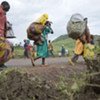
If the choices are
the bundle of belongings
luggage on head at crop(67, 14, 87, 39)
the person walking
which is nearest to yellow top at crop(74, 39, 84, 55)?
luggage on head at crop(67, 14, 87, 39)

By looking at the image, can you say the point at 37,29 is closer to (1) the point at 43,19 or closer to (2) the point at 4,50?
(1) the point at 43,19

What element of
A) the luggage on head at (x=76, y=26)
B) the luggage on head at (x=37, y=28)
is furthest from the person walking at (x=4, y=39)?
the luggage on head at (x=76, y=26)

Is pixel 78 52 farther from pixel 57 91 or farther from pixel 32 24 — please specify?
pixel 57 91

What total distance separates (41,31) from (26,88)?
273 inches

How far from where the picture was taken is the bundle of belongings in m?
13.6

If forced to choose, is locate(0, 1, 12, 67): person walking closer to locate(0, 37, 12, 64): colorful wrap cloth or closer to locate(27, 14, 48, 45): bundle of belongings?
locate(0, 37, 12, 64): colorful wrap cloth

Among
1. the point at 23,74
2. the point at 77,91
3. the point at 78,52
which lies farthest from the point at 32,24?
the point at 77,91

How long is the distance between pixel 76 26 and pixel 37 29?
3.26ft

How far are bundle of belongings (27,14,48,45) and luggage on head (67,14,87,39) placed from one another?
2.39 feet

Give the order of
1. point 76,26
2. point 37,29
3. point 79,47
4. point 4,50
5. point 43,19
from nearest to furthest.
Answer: point 4,50 < point 76,26 < point 37,29 < point 43,19 < point 79,47

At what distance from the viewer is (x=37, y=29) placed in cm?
1366

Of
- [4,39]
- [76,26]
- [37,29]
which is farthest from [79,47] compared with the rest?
[4,39]

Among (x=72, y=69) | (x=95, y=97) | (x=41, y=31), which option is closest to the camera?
(x=95, y=97)

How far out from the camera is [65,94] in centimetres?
667
